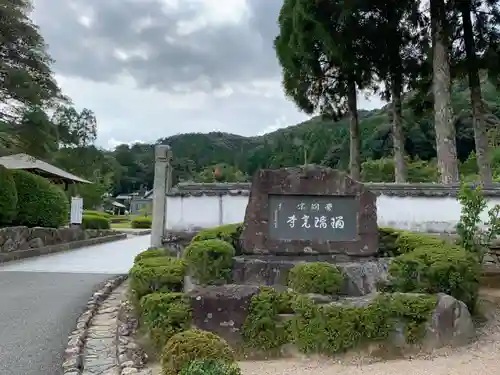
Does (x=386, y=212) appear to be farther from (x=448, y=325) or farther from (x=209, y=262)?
(x=209, y=262)

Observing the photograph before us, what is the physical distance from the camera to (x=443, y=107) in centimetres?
1064

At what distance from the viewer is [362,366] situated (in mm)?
4043

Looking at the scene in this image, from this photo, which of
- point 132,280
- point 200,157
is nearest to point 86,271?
point 132,280

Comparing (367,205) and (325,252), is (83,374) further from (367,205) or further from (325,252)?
(367,205)

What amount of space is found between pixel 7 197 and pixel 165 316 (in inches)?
374

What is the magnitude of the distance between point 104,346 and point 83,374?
73 centimetres

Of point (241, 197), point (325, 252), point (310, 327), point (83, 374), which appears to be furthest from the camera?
point (241, 197)

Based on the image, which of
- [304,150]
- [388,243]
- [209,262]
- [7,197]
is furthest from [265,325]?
[304,150]

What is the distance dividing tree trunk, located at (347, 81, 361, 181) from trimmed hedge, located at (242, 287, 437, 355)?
1185 cm

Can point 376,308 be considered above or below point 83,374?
above

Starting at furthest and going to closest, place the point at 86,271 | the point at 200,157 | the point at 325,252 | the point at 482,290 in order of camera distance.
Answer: the point at 200,157
the point at 86,271
the point at 482,290
the point at 325,252

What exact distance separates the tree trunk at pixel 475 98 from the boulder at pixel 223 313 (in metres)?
9.32

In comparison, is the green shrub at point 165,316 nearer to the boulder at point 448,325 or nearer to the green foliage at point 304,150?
the boulder at point 448,325

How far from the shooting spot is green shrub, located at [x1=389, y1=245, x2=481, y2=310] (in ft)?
15.9
